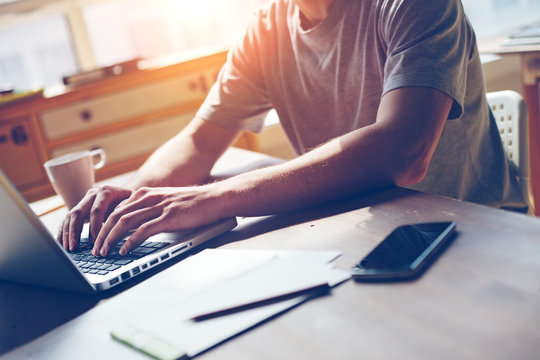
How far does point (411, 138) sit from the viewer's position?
81 centimetres

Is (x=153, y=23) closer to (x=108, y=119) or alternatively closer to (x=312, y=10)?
(x=108, y=119)

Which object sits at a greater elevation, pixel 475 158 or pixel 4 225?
pixel 4 225

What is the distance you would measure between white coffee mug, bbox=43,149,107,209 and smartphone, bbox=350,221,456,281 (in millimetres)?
694

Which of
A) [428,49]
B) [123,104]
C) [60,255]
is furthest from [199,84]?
[60,255]

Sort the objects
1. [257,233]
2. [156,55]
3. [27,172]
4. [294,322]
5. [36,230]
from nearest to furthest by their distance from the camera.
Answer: [294,322] < [36,230] < [257,233] < [27,172] < [156,55]

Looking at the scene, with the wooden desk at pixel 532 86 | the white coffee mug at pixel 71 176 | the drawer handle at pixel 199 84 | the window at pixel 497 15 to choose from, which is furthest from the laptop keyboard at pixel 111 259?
the window at pixel 497 15

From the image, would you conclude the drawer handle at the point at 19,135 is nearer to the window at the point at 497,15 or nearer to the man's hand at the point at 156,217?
the man's hand at the point at 156,217

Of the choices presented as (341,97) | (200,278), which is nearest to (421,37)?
(341,97)

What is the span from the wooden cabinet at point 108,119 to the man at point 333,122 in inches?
49.8

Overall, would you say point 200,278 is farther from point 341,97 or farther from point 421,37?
point 341,97

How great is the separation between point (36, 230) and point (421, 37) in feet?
2.15

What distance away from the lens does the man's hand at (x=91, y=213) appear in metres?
0.86

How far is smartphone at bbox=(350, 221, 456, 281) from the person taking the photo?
0.55 meters

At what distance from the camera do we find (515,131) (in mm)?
1143
